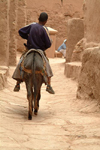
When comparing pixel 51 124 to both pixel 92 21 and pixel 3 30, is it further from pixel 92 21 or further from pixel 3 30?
pixel 3 30

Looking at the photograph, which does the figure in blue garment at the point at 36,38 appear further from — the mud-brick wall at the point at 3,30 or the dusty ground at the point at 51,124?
the mud-brick wall at the point at 3,30

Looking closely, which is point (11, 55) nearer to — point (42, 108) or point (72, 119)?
point (42, 108)

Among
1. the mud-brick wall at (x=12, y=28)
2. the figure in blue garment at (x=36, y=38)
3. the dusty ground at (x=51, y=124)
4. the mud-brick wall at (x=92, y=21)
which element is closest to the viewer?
the dusty ground at (x=51, y=124)

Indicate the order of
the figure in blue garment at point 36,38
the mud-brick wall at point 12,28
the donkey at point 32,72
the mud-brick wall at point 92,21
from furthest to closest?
the mud-brick wall at point 12,28 < the mud-brick wall at point 92,21 < the figure in blue garment at point 36,38 < the donkey at point 32,72

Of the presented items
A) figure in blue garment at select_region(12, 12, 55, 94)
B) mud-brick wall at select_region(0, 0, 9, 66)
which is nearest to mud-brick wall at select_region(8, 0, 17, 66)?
mud-brick wall at select_region(0, 0, 9, 66)

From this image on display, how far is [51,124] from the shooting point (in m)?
3.81

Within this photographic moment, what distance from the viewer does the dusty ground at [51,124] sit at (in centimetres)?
283

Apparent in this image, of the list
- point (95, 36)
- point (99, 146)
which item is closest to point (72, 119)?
point (99, 146)

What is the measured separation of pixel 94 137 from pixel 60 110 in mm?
1898

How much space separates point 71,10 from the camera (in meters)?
19.1

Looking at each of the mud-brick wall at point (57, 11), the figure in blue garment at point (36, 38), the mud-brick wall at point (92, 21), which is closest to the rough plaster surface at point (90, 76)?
the mud-brick wall at point (92, 21)

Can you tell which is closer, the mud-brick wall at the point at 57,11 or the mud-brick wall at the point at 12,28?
the mud-brick wall at the point at 12,28

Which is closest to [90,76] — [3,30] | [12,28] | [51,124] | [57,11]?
[51,124]

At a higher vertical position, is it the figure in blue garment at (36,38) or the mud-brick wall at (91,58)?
the figure in blue garment at (36,38)
